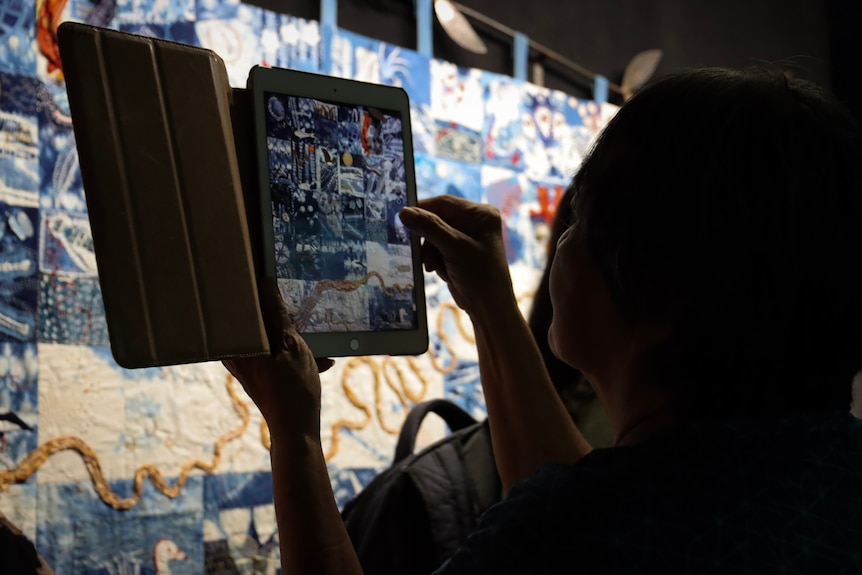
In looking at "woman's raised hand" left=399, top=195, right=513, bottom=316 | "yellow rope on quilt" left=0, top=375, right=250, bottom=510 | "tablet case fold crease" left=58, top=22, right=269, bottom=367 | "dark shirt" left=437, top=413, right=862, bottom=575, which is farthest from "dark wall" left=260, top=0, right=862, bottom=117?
"dark shirt" left=437, top=413, right=862, bottom=575

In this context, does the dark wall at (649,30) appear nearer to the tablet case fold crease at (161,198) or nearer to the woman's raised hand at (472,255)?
the woman's raised hand at (472,255)

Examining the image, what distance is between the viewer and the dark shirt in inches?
16.9

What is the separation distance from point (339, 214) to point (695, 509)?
354 millimetres

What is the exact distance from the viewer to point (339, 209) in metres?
0.68

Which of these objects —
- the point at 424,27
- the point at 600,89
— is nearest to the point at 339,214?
the point at 424,27

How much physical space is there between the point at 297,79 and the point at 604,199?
272 mm

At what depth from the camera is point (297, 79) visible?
26.2 inches

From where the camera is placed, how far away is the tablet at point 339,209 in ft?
2.06

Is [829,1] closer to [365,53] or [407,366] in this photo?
[365,53]

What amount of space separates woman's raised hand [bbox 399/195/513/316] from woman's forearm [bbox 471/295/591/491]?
0.04 ft

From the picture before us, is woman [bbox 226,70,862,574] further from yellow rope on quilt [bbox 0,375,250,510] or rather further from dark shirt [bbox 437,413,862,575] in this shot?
yellow rope on quilt [bbox 0,375,250,510]

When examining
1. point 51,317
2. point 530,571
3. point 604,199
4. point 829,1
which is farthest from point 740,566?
point 829,1

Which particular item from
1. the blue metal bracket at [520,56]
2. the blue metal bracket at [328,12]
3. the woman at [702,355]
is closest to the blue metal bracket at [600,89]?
the blue metal bracket at [520,56]

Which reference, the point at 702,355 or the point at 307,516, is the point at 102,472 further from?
the point at 702,355
